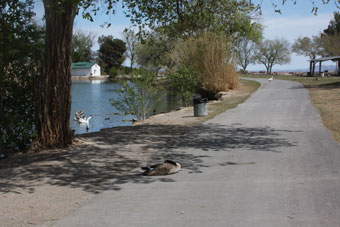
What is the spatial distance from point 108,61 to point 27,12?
92.7m

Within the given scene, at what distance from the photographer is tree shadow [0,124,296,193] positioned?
21.4 feet

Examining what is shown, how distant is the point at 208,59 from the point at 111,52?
77092mm

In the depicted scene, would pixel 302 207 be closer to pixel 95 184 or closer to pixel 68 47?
pixel 95 184

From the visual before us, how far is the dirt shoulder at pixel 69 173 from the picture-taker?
5.14m

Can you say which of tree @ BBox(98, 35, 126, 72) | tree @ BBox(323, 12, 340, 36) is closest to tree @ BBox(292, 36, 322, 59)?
tree @ BBox(323, 12, 340, 36)

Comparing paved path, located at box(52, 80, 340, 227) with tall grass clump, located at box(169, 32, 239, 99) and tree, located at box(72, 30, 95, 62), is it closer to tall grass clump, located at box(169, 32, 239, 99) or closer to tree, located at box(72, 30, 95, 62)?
tree, located at box(72, 30, 95, 62)

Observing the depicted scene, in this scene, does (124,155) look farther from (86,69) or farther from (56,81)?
(86,69)

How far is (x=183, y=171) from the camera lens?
6.81m

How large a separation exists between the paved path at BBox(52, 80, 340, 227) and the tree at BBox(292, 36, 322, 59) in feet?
234

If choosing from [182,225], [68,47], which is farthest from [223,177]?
[68,47]

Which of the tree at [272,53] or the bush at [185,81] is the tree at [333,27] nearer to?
the tree at [272,53]

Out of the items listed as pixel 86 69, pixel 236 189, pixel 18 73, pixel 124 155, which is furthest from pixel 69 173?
pixel 86 69

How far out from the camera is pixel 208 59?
24.9 meters

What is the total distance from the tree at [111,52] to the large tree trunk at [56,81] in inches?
3522
